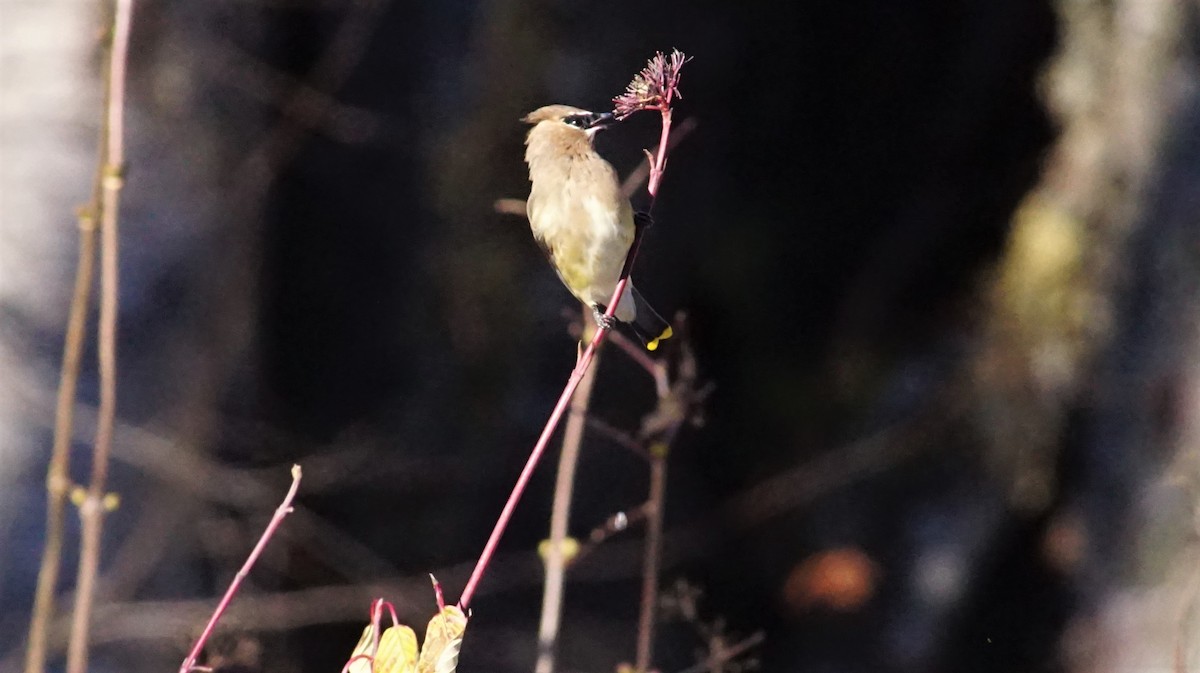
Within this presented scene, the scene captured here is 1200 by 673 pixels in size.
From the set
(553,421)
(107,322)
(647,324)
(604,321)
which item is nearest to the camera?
(553,421)

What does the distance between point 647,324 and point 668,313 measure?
1.50 m

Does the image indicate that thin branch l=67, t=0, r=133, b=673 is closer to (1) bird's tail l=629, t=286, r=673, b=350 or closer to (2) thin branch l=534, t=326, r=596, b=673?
(2) thin branch l=534, t=326, r=596, b=673

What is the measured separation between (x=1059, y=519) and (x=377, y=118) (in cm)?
221

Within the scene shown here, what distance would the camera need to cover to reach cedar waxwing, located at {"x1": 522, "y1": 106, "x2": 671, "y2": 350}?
6.28ft

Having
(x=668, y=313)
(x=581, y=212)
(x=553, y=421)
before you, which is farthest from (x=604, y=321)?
(x=668, y=313)

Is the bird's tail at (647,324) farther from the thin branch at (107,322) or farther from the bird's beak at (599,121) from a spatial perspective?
the thin branch at (107,322)

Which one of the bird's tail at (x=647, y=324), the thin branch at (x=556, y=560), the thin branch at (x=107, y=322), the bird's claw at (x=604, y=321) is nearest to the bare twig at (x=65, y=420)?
the thin branch at (x=107, y=322)

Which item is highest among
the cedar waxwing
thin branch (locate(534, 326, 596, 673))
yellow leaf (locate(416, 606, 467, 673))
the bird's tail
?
the cedar waxwing

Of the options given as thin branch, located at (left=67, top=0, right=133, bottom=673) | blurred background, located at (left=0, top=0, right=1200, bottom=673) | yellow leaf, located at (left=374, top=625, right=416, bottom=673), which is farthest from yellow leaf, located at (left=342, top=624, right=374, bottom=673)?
blurred background, located at (left=0, top=0, right=1200, bottom=673)

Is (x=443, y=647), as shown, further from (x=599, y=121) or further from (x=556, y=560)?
(x=599, y=121)

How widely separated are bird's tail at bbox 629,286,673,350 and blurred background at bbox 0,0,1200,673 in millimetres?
1041

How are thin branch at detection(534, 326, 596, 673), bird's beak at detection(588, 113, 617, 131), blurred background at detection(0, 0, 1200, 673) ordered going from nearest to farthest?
1. thin branch at detection(534, 326, 596, 673)
2. bird's beak at detection(588, 113, 617, 131)
3. blurred background at detection(0, 0, 1200, 673)

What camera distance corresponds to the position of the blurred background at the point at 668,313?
3.10 meters

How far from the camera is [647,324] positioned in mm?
2039
